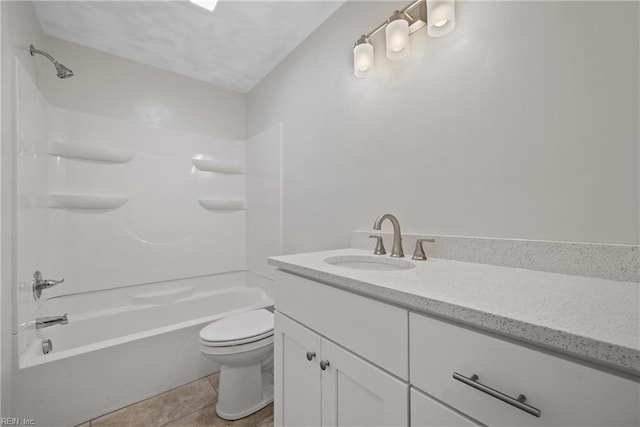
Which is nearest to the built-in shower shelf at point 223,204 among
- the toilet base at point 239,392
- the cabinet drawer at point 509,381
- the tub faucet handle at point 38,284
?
the tub faucet handle at point 38,284

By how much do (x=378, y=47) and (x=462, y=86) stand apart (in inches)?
22.0

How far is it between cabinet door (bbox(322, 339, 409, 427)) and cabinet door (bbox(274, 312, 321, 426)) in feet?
0.18

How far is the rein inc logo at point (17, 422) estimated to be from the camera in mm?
1124

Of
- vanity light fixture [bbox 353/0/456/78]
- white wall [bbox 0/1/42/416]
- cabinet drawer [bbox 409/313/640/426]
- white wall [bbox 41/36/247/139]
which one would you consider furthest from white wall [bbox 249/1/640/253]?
white wall [bbox 0/1/42/416]

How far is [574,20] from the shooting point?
81 centimetres

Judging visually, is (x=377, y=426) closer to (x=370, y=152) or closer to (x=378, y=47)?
(x=370, y=152)

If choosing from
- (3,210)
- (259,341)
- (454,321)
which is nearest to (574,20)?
(454,321)

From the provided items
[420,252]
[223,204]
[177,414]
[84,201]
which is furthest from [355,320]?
[84,201]

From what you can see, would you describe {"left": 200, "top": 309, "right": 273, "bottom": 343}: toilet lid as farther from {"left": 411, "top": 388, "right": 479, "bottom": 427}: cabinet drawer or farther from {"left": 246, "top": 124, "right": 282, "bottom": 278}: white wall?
{"left": 411, "top": 388, "right": 479, "bottom": 427}: cabinet drawer

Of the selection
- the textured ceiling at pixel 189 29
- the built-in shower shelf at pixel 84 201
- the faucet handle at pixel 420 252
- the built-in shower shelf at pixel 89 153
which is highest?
the textured ceiling at pixel 189 29

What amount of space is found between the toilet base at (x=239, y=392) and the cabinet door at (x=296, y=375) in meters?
0.45

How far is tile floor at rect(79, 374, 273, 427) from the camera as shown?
4.64 feet

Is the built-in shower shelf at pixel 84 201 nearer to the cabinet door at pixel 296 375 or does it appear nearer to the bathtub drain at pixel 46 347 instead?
the bathtub drain at pixel 46 347

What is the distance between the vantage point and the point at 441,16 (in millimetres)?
1024
